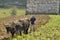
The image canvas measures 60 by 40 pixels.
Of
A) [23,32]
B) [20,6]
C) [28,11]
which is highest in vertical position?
[23,32]

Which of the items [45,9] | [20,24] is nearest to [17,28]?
[20,24]

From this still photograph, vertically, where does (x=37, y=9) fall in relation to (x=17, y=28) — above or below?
below

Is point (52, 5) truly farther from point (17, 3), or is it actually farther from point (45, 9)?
point (17, 3)

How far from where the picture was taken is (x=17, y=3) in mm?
123312

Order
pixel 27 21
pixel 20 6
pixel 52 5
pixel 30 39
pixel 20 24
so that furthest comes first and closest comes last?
pixel 20 6
pixel 52 5
pixel 27 21
pixel 20 24
pixel 30 39

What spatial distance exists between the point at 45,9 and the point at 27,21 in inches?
744

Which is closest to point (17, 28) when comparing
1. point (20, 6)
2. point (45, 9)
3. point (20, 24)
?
point (20, 24)

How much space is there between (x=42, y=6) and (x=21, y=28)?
65.7 feet

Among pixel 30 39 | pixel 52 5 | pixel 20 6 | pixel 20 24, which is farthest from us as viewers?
pixel 20 6

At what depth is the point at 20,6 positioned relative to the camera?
119 metres

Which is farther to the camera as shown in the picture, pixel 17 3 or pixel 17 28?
pixel 17 3

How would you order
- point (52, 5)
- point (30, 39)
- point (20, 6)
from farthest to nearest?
point (20, 6) → point (52, 5) → point (30, 39)

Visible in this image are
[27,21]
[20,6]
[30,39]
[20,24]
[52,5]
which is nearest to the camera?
[30,39]

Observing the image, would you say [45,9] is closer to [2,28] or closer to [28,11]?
[28,11]
